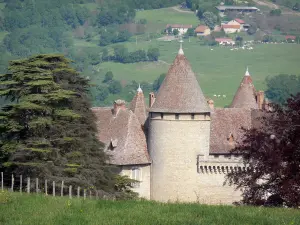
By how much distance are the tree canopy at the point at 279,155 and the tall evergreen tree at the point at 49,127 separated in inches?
471

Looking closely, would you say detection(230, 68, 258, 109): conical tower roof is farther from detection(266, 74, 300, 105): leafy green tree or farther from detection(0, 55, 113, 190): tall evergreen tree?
detection(266, 74, 300, 105): leafy green tree

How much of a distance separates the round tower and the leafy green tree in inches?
4246

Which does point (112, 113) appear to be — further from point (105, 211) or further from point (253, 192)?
point (105, 211)

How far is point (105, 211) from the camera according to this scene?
28.2m

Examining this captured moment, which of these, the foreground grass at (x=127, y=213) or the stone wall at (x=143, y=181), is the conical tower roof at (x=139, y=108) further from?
the foreground grass at (x=127, y=213)

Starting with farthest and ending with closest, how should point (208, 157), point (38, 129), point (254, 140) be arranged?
point (208, 157), point (38, 129), point (254, 140)

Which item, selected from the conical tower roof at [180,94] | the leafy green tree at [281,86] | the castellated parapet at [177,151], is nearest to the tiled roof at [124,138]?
the castellated parapet at [177,151]

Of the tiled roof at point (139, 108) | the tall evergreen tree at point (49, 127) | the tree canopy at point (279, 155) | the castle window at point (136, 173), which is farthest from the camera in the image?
the tiled roof at point (139, 108)

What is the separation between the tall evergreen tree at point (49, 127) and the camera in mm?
46219

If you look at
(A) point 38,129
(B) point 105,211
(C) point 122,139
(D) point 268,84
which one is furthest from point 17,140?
(D) point 268,84

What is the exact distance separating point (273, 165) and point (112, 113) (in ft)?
98.0

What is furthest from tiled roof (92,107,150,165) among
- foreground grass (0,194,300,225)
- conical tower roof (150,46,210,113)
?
foreground grass (0,194,300,225)

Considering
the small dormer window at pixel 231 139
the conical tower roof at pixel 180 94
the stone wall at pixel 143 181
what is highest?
the conical tower roof at pixel 180 94

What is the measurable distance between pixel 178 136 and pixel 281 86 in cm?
12436
